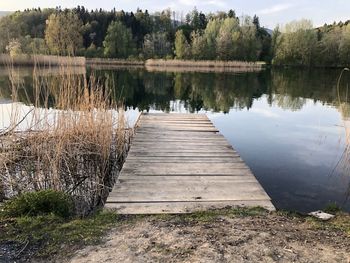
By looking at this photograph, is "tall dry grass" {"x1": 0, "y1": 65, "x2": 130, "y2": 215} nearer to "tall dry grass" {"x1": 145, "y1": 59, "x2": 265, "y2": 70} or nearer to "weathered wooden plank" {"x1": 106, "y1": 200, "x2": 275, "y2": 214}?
"weathered wooden plank" {"x1": 106, "y1": 200, "x2": 275, "y2": 214}

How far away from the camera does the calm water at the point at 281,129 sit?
4797mm

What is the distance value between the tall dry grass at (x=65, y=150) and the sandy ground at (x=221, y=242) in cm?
147

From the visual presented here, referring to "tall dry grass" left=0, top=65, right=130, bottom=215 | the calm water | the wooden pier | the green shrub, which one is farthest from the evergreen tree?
the green shrub

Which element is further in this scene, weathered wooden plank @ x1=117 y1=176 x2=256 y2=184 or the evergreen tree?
the evergreen tree

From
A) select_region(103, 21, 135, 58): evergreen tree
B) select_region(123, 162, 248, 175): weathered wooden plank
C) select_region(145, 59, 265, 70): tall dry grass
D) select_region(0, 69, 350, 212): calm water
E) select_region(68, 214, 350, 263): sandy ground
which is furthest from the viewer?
select_region(103, 21, 135, 58): evergreen tree

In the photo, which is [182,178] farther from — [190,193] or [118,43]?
[118,43]

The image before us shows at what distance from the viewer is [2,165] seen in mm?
4316

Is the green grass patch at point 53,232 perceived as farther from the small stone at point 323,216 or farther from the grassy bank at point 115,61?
the grassy bank at point 115,61

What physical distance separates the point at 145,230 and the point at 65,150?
2496 millimetres

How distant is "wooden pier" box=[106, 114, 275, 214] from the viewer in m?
3.33

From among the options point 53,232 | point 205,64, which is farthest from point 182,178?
point 205,64

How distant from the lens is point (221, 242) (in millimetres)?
2520

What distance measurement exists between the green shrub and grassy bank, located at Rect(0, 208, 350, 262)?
4.5 inches

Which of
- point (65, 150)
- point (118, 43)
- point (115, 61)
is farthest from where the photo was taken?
point (118, 43)
